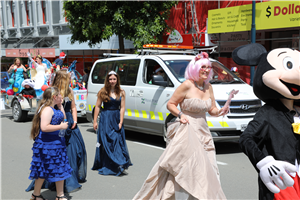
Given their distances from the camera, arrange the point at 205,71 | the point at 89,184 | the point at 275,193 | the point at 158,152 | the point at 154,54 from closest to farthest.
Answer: the point at 275,193
the point at 205,71
the point at 89,184
the point at 158,152
the point at 154,54

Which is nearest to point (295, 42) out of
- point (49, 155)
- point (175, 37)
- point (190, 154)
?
point (175, 37)

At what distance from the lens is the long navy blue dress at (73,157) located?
500 cm

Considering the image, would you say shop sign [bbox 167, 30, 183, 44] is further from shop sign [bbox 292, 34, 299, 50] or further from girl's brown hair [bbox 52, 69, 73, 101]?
girl's brown hair [bbox 52, 69, 73, 101]

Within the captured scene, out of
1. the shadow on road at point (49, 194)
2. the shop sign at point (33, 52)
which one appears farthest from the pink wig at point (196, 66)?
the shop sign at point (33, 52)

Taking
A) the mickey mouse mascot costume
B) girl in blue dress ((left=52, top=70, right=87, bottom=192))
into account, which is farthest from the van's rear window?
the mickey mouse mascot costume

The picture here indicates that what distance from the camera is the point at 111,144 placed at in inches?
234

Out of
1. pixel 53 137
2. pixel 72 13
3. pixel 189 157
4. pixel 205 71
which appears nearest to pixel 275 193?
pixel 189 157

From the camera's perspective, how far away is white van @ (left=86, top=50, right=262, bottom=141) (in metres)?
6.90

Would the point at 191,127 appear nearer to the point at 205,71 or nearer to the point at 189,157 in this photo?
the point at 189,157

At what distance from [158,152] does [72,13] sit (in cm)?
957

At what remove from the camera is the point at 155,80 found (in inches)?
295

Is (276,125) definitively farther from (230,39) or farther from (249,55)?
(230,39)

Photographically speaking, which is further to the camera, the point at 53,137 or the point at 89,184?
the point at 89,184

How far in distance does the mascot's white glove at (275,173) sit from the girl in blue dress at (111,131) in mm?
3672
